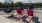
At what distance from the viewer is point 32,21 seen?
7.68 m

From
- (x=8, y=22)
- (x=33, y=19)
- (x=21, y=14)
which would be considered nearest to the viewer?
(x=33, y=19)

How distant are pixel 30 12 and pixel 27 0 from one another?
49.9 feet

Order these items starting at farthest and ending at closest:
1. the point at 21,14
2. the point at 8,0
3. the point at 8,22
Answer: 1. the point at 8,0
2. the point at 21,14
3. the point at 8,22

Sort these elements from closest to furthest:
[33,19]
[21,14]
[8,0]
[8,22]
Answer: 1. [33,19]
2. [8,22]
3. [21,14]
4. [8,0]

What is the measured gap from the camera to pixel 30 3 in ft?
71.9

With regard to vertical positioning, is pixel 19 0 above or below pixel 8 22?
above

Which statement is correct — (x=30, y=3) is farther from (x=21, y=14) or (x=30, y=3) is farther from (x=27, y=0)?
(x=21, y=14)

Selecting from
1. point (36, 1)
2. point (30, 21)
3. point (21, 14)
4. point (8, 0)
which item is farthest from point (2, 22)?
point (36, 1)

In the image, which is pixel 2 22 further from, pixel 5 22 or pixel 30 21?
pixel 30 21

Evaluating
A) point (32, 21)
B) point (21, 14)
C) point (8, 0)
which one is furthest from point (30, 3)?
point (32, 21)

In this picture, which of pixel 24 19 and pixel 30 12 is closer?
pixel 30 12

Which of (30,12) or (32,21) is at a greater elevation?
(30,12)

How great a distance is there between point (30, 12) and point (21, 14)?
1765 millimetres

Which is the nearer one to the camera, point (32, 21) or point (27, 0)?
point (32, 21)
